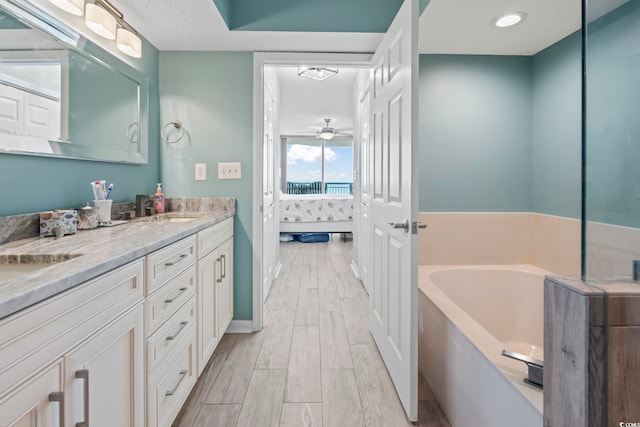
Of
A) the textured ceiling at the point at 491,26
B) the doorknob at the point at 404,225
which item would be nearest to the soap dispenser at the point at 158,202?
the doorknob at the point at 404,225

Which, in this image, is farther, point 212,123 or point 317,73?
point 317,73

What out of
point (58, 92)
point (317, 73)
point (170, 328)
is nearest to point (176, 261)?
point (170, 328)

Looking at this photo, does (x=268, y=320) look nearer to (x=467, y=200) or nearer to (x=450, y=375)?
(x=450, y=375)

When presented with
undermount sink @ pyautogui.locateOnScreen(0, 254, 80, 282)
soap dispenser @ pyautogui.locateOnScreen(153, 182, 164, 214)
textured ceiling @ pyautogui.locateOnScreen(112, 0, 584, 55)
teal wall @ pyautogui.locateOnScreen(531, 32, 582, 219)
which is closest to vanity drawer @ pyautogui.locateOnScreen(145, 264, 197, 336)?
undermount sink @ pyautogui.locateOnScreen(0, 254, 80, 282)

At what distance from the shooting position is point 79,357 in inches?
33.0

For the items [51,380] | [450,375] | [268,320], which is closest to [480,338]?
[450,375]

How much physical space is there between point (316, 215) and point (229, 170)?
13.7ft

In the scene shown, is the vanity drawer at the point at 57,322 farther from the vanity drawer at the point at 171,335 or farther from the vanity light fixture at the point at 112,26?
the vanity light fixture at the point at 112,26

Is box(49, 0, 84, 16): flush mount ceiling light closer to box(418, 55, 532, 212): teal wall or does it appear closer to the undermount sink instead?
the undermount sink

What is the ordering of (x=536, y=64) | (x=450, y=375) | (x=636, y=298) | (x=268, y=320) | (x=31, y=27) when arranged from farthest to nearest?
(x=268, y=320) < (x=536, y=64) < (x=450, y=375) < (x=31, y=27) < (x=636, y=298)

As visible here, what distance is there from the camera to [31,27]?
1350mm

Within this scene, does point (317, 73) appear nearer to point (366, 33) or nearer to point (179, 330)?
point (366, 33)

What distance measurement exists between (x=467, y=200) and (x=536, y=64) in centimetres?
103

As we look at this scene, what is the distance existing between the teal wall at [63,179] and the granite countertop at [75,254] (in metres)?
0.17
